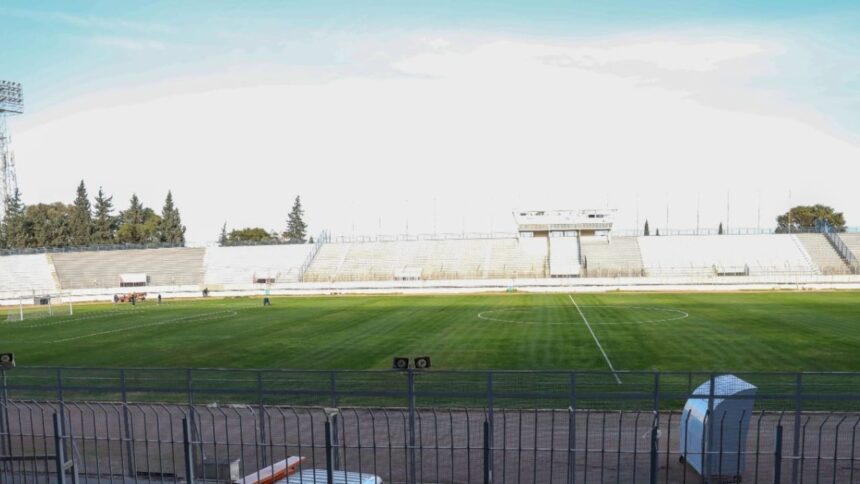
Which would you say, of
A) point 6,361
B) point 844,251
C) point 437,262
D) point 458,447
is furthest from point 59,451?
point 844,251

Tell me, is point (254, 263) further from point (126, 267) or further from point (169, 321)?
point (169, 321)

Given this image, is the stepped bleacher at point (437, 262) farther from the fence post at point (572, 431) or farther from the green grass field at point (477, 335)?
the fence post at point (572, 431)

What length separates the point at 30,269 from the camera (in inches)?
2913

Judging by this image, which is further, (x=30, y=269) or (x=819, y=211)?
(x=819, y=211)

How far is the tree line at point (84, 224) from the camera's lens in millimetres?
107369

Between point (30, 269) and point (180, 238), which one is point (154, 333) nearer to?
point (30, 269)

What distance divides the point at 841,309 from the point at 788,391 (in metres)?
27.9

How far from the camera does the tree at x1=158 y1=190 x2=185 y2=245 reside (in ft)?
381


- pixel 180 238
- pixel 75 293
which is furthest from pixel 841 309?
pixel 180 238

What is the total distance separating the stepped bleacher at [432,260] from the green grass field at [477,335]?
25458 mm

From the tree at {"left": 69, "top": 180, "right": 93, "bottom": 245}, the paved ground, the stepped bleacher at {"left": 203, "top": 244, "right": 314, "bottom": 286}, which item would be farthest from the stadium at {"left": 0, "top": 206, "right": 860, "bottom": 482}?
the tree at {"left": 69, "top": 180, "right": 93, "bottom": 245}

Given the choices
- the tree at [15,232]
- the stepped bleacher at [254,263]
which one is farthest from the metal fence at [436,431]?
the tree at [15,232]

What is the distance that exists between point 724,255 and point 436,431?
7357 cm

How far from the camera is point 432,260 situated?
78250 mm
